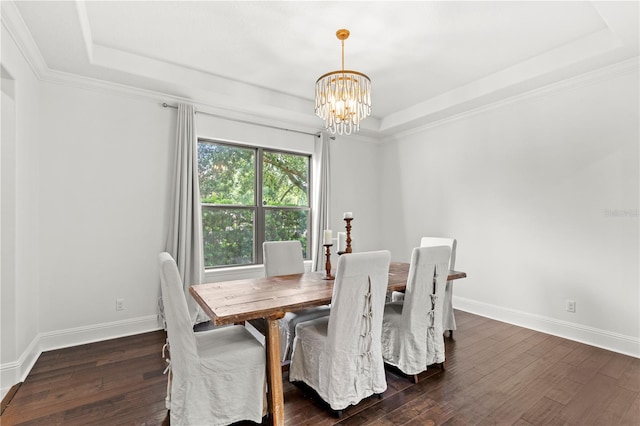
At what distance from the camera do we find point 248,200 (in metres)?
4.29

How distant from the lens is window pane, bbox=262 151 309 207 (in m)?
4.46

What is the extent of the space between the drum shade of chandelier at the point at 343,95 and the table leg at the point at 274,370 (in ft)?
Result: 5.77

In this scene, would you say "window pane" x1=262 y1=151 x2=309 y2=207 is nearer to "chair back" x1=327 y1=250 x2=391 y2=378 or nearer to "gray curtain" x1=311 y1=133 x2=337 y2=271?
"gray curtain" x1=311 y1=133 x2=337 y2=271

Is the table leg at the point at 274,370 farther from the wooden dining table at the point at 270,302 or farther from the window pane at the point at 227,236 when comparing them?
the window pane at the point at 227,236

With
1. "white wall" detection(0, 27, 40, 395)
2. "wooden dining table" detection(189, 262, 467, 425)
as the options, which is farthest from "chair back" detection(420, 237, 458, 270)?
"white wall" detection(0, 27, 40, 395)

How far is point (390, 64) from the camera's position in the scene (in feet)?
10.9

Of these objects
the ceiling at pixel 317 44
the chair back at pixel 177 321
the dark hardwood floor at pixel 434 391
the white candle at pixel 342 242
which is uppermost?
the ceiling at pixel 317 44

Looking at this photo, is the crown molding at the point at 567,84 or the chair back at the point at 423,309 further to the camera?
the crown molding at the point at 567,84

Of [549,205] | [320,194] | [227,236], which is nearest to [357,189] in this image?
[320,194]

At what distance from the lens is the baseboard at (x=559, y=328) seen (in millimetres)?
2922

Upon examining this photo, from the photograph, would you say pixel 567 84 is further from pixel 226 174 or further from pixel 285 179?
pixel 226 174

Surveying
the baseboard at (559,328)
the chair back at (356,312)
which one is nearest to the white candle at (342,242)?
the chair back at (356,312)

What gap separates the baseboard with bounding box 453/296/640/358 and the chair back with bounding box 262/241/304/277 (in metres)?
2.46

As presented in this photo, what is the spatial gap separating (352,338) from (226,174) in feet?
9.48
